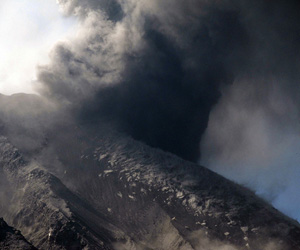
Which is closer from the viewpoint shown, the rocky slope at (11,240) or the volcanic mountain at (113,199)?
the rocky slope at (11,240)

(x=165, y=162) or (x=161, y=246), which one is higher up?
(x=165, y=162)

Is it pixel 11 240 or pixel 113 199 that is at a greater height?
pixel 113 199

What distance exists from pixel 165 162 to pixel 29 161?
609 inches

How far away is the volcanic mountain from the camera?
87.2 ft

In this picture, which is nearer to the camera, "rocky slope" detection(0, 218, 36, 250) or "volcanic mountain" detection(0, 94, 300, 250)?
"rocky slope" detection(0, 218, 36, 250)

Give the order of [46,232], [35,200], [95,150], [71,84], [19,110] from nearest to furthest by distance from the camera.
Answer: [46,232] → [35,200] → [95,150] → [19,110] → [71,84]

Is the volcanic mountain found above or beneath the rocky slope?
above

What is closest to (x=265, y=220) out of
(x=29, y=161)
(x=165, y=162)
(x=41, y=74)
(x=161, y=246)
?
(x=161, y=246)

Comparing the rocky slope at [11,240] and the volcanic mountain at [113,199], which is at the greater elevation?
the volcanic mountain at [113,199]

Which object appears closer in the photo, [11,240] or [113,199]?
[11,240]

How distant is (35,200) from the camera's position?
99.8 feet

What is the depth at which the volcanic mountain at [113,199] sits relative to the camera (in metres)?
26.6

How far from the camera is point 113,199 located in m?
33.1

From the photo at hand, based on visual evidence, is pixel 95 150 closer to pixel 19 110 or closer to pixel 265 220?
pixel 19 110
